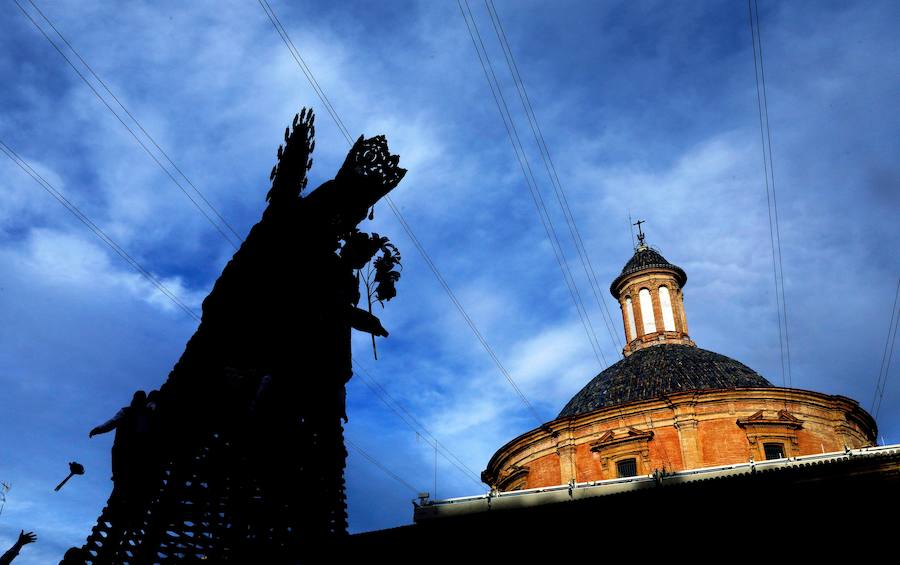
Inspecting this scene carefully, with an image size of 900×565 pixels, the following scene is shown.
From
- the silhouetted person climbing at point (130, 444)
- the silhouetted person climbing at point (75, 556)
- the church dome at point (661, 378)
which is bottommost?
the silhouetted person climbing at point (75, 556)

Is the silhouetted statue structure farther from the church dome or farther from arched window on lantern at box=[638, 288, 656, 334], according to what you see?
arched window on lantern at box=[638, 288, 656, 334]

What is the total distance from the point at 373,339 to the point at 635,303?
101ft

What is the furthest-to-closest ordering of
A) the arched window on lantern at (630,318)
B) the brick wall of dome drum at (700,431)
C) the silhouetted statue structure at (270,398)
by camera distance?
the arched window on lantern at (630,318), the brick wall of dome drum at (700,431), the silhouetted statue structure at (270,398)

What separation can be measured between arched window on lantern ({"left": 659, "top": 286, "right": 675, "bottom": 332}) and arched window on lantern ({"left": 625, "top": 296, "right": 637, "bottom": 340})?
1433 millimetres

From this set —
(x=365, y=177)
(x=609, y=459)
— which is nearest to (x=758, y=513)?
(x=365, y=177)

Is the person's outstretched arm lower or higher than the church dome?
lower

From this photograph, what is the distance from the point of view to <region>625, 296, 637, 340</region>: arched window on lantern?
111 feet

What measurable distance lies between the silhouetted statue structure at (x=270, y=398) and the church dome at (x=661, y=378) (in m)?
22.9

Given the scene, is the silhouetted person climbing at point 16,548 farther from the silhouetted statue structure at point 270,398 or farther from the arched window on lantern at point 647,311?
the arched window on lantern at point 647,311

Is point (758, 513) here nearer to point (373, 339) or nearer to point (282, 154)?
point (373, 339)

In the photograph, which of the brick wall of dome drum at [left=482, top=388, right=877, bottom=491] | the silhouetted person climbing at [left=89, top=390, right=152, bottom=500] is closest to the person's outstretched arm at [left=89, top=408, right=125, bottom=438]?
the silhouetted person climbing at [left=89, top=390, right=152, bottom=500]

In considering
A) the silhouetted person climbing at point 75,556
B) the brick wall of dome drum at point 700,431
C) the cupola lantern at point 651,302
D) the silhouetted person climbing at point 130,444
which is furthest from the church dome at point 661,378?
the silhouetted person climbing at point 75,556

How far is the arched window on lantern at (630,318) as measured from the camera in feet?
111

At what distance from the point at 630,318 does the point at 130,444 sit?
104ft
